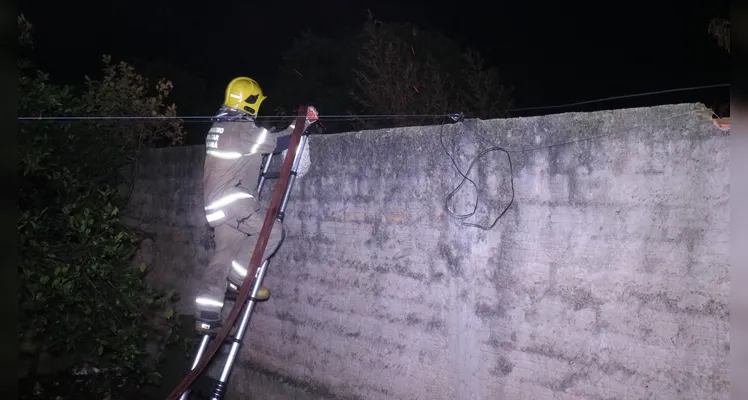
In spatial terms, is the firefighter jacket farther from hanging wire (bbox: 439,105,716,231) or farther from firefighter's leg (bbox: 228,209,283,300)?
hanging wire (bbox: 439,105,716,231)

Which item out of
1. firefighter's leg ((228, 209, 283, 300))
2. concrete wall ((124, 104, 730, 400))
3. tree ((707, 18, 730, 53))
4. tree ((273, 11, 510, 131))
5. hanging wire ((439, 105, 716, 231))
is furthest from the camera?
tree ((273, 11, 510, 131))

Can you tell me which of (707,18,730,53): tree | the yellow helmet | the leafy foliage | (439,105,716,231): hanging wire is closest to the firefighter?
the yellow helmet

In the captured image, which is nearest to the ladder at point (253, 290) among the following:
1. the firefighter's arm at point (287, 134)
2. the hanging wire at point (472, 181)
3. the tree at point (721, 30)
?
the firefighter's arm at point (287, 134)

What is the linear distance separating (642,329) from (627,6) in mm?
18522

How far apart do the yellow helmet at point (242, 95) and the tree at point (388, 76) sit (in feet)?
12.2

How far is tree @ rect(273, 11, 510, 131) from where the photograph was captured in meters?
9.12

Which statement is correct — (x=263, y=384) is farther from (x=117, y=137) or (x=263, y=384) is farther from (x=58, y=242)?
(x=117, y=137)

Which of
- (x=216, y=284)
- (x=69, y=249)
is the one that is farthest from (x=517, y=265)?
(x=69, y=249)

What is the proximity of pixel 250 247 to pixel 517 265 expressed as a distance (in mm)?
2126

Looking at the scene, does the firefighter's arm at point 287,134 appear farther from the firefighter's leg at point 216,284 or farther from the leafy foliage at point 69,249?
the leafy foliage at point 69,249

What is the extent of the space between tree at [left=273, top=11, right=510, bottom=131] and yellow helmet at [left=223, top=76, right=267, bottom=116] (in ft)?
12.2

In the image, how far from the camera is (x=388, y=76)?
9.12 metres

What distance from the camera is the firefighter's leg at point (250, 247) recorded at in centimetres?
478

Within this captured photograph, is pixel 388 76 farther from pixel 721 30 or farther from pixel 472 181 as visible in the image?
pixel 472 181
